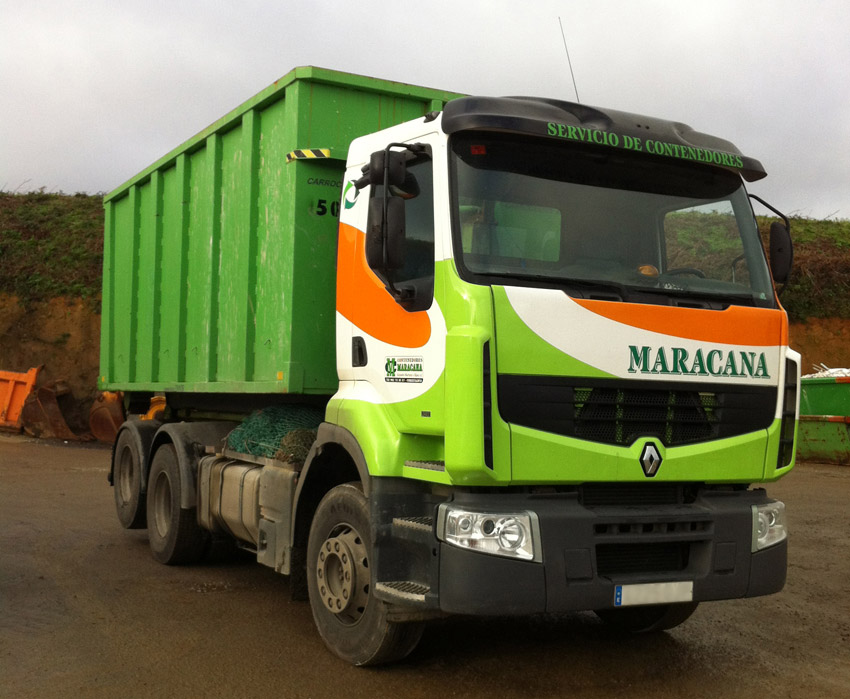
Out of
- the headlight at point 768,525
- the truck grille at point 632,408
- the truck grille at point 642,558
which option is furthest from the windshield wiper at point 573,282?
the headlight at point 768,525

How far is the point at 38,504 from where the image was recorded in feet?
36.7

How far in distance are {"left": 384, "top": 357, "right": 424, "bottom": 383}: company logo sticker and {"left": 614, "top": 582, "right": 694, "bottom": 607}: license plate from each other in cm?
144

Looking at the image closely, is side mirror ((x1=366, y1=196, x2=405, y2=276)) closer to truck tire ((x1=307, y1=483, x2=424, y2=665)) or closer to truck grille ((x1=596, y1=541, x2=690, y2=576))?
truck tire ((x1=307, y1=483, x2=424, y2=665))

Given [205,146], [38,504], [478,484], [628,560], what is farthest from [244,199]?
[38,504]

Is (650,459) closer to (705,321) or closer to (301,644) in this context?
(705,321)

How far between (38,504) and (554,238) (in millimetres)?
8419

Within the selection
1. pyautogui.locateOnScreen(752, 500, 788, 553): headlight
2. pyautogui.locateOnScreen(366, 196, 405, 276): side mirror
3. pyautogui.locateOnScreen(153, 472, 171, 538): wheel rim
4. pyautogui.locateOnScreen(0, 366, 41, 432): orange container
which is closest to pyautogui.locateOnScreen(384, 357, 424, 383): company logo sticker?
pyautogui.locateOnScreen(366, 196, 405, 276): side mirror

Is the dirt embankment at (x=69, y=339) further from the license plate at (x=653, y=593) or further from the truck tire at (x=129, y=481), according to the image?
the license plate at (x=653, y=593)

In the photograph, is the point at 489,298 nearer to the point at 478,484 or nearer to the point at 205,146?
the point at 478,484

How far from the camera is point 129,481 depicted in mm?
9484

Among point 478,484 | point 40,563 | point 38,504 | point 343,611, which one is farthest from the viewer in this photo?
point 38,504

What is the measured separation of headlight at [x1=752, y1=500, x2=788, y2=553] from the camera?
16.8 feet

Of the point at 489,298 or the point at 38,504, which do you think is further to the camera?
the point at 38,504

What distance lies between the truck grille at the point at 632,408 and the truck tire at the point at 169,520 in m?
4.38
